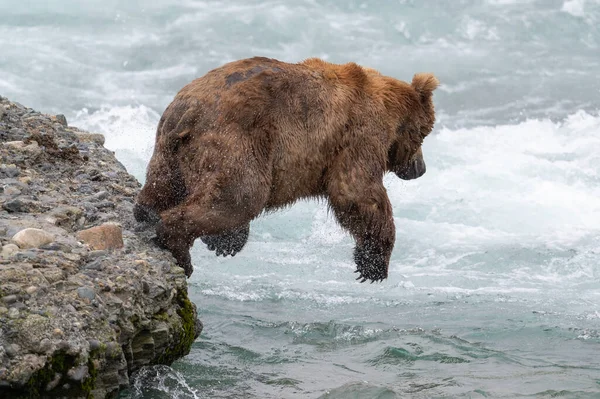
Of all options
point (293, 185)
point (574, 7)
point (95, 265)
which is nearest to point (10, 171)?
point (95, 265)

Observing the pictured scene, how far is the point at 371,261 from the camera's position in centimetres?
551

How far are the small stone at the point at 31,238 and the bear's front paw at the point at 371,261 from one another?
1.95 meters

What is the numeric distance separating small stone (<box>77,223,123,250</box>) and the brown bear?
9.8 inches

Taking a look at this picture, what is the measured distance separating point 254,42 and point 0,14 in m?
5.50

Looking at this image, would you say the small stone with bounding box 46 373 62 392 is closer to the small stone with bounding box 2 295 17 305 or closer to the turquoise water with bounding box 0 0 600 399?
the small stone with bounding box 2 295 17 305

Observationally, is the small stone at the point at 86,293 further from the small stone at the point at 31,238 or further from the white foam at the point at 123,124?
the white foam at the point at 123,124

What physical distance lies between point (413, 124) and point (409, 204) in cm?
744

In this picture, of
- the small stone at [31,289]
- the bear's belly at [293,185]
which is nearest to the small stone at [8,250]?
the small stone at [31,289]

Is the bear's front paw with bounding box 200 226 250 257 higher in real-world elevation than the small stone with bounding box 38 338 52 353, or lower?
higher

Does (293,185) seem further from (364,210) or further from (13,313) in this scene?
(13,313)

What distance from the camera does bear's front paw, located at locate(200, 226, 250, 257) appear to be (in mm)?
5203

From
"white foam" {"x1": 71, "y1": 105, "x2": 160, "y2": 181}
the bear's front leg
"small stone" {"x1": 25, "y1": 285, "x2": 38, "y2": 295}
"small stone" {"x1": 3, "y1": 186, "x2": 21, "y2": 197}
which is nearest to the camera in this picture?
"small stone" {"x1": 25, "y1": 285, "x2": 38, "y2": 295}

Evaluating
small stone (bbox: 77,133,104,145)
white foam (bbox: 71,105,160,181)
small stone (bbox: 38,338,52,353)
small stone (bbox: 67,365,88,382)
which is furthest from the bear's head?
white foam (bbox: 71,105,160,181)

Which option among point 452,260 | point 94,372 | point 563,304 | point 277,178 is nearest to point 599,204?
point 452,260
